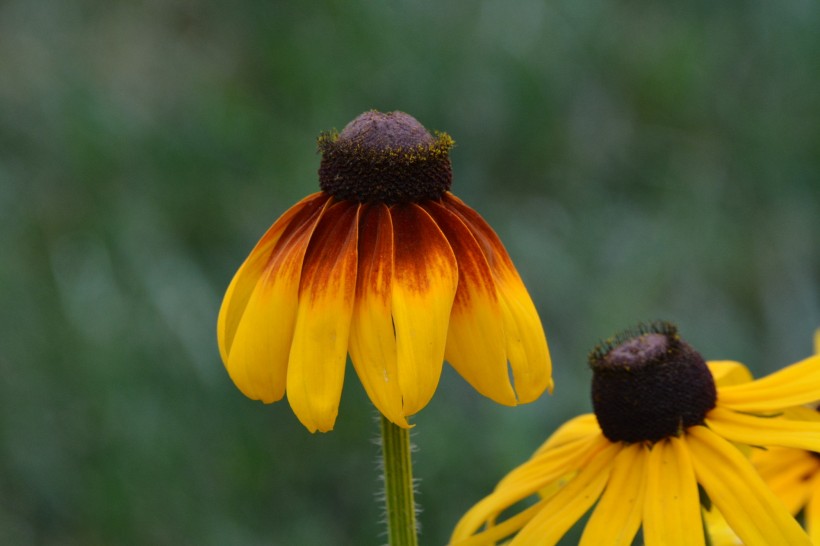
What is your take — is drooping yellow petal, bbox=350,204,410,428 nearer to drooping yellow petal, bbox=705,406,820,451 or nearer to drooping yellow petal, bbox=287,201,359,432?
drooping yellow petal, bbox=287,201,359,432

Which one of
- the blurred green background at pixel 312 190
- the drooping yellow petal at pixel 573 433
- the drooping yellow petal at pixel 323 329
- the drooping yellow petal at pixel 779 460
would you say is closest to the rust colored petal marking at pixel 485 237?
A: the drooping yellow petal at pixel 323 329

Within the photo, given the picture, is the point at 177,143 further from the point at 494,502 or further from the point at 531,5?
the point at 494,502

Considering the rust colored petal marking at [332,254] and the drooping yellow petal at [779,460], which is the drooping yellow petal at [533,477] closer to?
the drooping yellow petal at [779,460]

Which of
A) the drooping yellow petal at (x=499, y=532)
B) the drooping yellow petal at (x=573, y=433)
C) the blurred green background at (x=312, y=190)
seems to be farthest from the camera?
the blurred green background at (x=312, y=190)

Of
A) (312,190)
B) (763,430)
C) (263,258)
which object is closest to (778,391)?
(763,430)

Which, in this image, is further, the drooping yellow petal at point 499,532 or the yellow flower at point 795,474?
the yellow flower at point 795,474

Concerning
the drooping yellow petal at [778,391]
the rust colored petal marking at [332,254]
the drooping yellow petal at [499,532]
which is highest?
the rust colored petal marking at [332,254]
